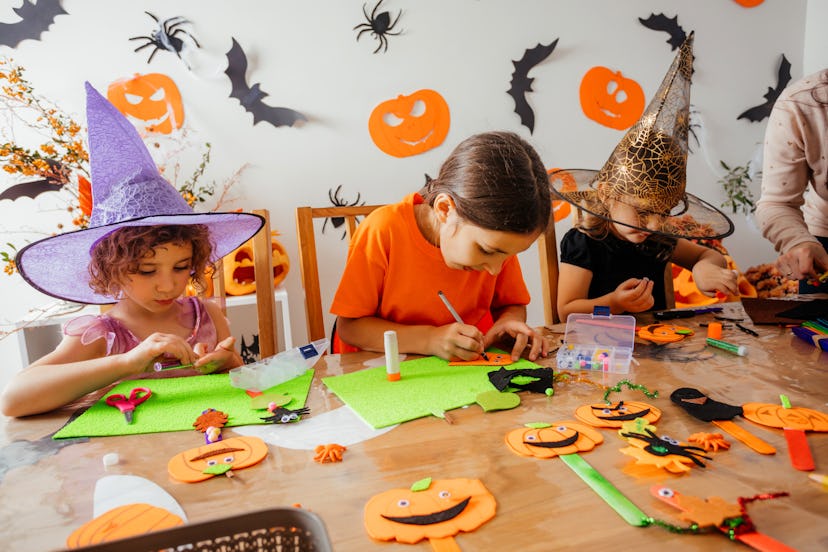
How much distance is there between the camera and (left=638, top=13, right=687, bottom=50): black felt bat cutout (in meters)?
2.46

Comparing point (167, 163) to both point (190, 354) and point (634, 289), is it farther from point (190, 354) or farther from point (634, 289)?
point (634, 289)

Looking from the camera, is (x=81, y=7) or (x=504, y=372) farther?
(x=81, y=7)

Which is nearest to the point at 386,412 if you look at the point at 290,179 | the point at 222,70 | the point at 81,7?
the point at 290,179

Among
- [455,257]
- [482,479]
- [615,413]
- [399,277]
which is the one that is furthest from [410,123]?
[482,479]

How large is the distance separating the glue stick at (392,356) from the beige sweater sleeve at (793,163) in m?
1.00

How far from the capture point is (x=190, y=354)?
2.64ft

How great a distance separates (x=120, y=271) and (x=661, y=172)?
3.13 feet

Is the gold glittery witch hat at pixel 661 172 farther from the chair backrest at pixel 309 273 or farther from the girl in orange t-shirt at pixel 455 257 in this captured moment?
the chair backrest at pixel 309 273

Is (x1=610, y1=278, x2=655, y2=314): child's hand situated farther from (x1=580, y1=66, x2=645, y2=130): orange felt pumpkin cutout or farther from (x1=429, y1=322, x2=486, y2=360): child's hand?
(x1=580, y1=66, x2=645, y2=130): orange felt pumpkin cutout

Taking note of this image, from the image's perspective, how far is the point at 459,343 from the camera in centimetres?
86

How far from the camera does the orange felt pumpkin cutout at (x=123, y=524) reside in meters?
0.43

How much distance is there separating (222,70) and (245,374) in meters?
1.60

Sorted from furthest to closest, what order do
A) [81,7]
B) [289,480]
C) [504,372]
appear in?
[81,7], [504,372], [289,480]

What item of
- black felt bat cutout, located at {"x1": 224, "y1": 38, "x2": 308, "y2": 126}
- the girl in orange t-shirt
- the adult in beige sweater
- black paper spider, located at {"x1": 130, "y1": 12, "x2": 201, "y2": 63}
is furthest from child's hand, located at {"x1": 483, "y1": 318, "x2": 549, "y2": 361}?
black paper spider, located at {"x1": 130, "y1": 12, "x2": 201, "y2": 63}
